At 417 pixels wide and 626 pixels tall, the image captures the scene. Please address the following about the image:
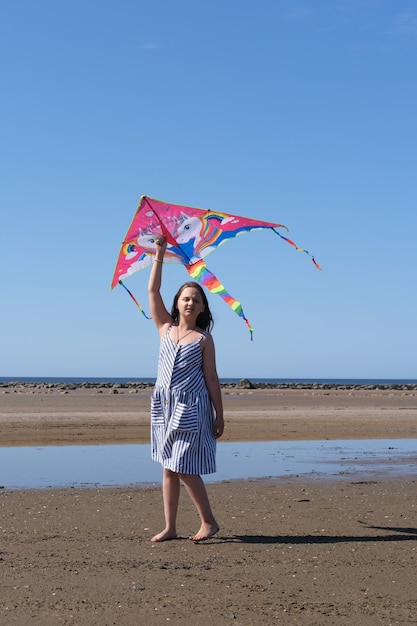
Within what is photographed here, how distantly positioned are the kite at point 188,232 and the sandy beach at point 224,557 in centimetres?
216

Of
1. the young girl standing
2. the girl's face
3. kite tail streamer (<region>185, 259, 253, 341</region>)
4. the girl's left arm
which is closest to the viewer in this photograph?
the young girl standing

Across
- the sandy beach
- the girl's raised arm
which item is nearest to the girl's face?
the girl's raised arm

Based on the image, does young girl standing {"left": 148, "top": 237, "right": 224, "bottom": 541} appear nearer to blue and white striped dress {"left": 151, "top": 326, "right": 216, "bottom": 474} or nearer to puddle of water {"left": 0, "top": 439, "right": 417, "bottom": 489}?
blue and white striped dress {"left": 151, "top": 326, "right": 216, "bottom": 474}

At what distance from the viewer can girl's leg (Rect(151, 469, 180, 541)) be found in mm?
7133

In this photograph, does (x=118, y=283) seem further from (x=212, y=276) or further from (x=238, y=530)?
(x=238, y=530)

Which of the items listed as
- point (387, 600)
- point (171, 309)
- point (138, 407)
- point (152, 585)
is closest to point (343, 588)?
point (387, 600)

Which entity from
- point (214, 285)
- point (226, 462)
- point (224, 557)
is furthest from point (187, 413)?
point (226, 462)

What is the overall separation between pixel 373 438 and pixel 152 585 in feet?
46.4

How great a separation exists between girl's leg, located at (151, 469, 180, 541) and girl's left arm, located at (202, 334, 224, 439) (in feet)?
1.75

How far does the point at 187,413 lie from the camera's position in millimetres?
7359

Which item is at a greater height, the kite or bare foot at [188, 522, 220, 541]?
the kite

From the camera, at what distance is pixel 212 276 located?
29.0ft

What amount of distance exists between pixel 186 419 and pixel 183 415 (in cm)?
4

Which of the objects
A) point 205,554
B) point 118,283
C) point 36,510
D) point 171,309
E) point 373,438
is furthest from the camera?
point 373,438
